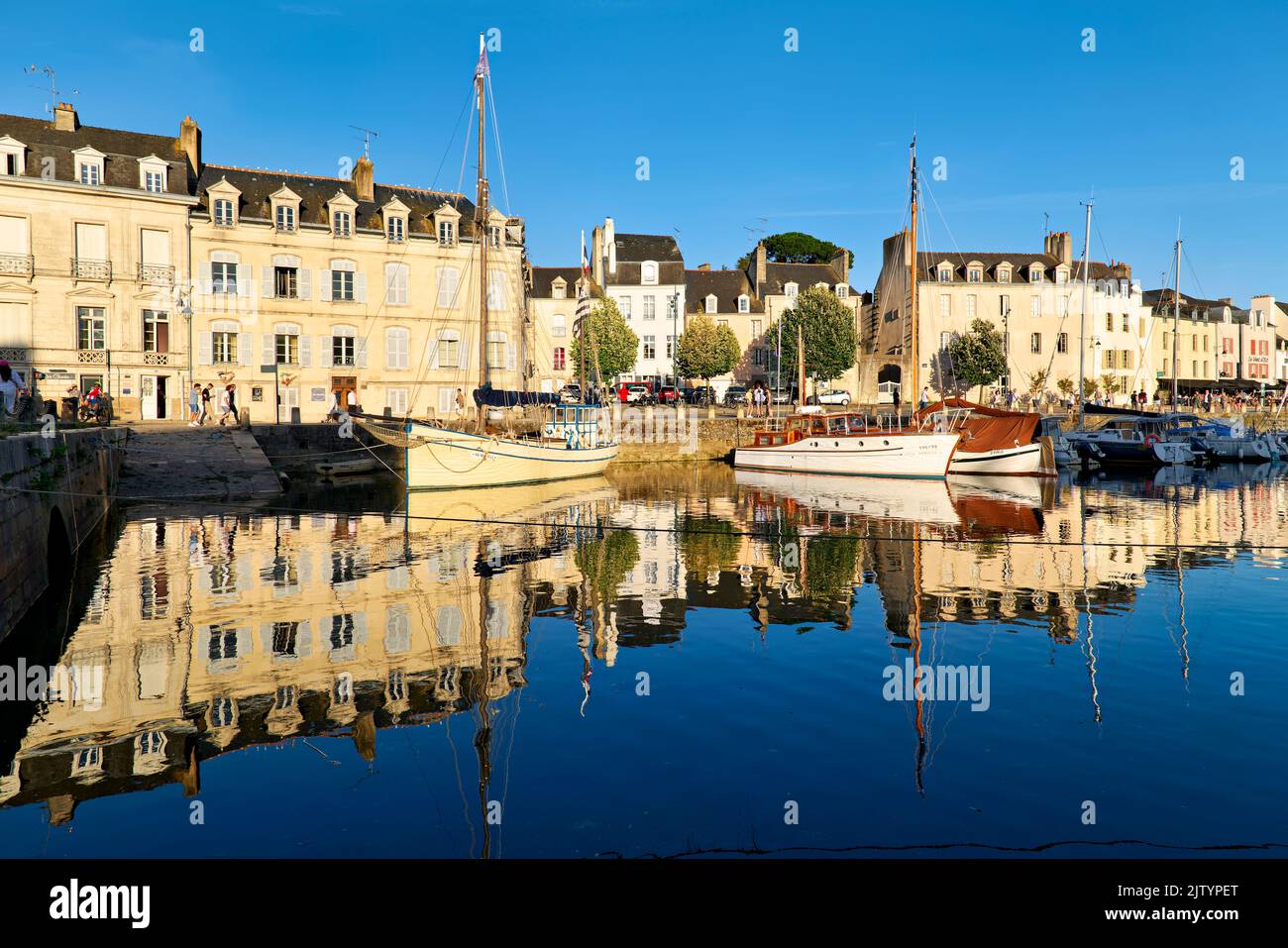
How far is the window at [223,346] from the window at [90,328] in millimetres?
4672

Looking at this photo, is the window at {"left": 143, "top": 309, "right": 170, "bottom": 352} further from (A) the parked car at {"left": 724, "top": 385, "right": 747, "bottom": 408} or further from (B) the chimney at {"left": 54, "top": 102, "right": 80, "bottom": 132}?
(A) the parked car at {"left": 724, "top": 385, "right": 747, "bottom": 408}

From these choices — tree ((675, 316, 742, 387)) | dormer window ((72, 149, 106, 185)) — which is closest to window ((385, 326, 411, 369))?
dormer window ((72, 149, 106, 185))

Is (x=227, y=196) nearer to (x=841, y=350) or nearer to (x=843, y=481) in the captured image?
(x=843, y=481)

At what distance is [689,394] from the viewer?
2579 inches

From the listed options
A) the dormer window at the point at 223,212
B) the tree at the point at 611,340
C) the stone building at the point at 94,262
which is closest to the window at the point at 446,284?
the dormer window at the point at 223,212

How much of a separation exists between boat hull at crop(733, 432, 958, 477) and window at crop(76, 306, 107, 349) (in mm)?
31070

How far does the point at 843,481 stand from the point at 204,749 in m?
34.9

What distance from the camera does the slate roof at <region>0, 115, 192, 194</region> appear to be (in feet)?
134

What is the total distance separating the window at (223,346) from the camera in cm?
4500

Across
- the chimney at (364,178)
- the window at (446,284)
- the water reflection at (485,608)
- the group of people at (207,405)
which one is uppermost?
the chimney at (364,178)

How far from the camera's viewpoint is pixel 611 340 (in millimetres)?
64375

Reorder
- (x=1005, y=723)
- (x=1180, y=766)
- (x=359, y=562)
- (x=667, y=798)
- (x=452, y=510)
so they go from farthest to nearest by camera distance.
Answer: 1. (x=452, y=510)
2. (x=359, y=562)
3. (x=1005, y=723)
4. (x=1180, y=766)
5. (x=667, y=798)

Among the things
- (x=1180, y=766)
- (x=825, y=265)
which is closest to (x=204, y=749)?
(x=1180, y=766)

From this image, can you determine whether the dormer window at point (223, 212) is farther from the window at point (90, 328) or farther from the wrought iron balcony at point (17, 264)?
the wrought iron balcony at point (17, 264)
